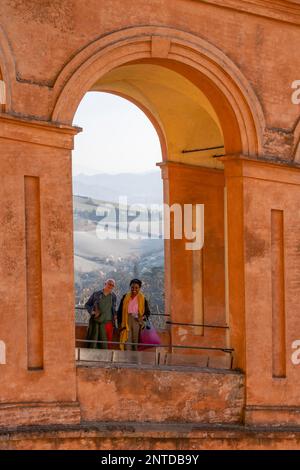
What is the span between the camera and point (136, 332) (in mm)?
21047

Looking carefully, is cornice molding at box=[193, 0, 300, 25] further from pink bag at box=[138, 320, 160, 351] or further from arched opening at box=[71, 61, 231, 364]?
pink bag at box=[138, 320, 160, 351]

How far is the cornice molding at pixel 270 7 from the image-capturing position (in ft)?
67.1

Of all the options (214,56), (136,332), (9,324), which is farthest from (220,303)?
(9,324)

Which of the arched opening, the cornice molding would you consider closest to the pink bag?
the arched opening

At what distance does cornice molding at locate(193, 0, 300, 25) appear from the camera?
20.5 meters

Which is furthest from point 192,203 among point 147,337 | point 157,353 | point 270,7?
point 157,353

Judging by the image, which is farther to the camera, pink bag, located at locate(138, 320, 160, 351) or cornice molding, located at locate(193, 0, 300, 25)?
pink bag, located at locate(138, 320, 160, 351)

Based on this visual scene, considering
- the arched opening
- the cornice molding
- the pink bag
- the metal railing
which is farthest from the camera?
the arched opening

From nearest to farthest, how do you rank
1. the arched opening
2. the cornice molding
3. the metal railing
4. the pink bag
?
the metal railing < the cornice molding < the pink bag < the arched opening

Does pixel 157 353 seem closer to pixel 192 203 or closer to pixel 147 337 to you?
pixel 147 337

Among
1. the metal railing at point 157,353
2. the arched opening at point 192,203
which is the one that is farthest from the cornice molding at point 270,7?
the metal railing at point 157,353

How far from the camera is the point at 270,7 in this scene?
68.7ft

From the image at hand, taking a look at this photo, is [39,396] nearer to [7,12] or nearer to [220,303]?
[7,12]

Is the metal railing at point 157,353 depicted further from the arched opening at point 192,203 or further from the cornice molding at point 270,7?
the cornice molding at point 270,7
